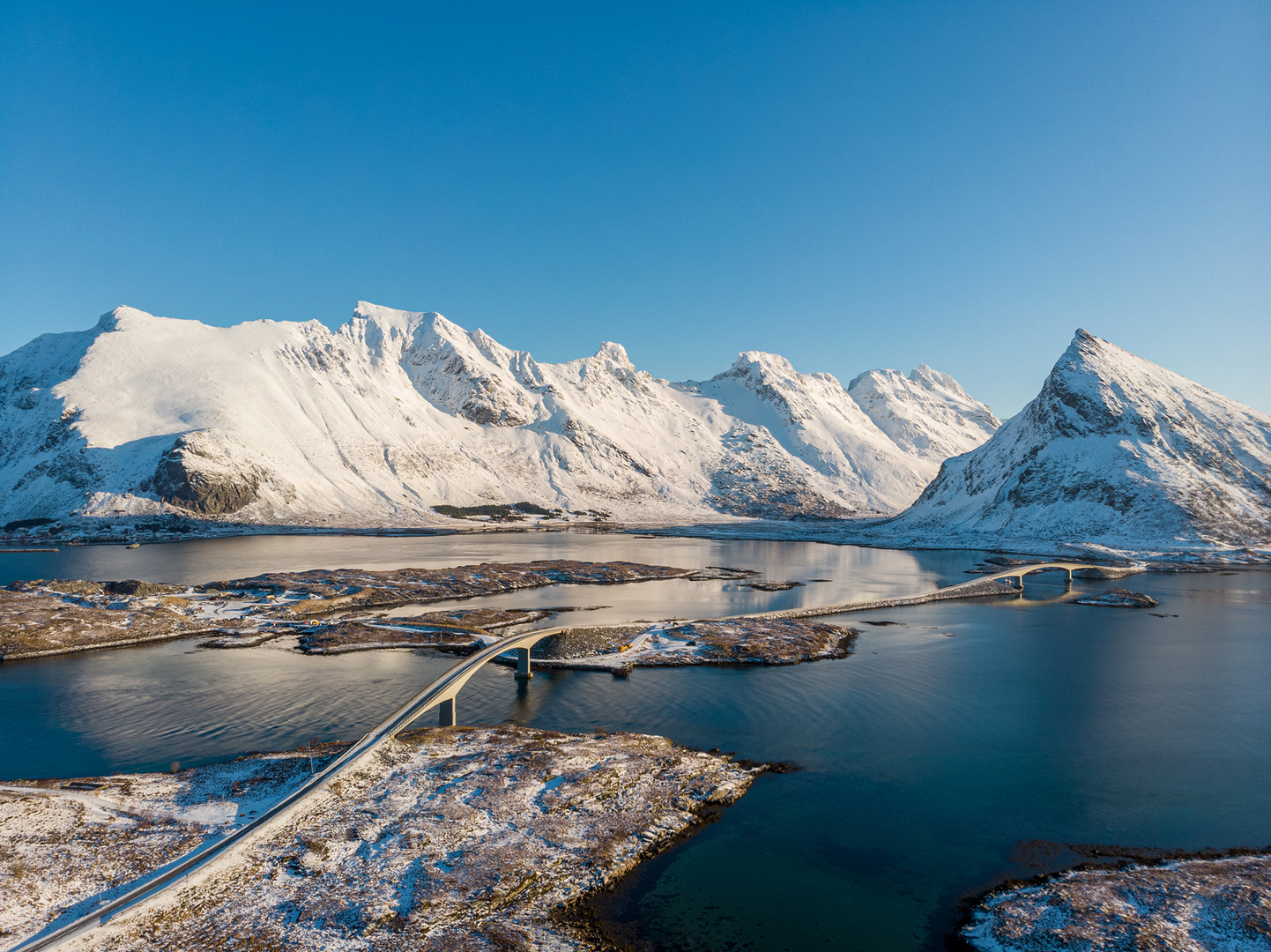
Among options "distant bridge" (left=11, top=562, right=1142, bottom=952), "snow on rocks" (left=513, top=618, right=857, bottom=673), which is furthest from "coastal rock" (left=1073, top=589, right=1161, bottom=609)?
"distant bridge" (left=11, top=562, right=1142, bottom=952)

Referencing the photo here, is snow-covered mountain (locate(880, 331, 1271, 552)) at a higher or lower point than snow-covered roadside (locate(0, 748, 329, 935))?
higher

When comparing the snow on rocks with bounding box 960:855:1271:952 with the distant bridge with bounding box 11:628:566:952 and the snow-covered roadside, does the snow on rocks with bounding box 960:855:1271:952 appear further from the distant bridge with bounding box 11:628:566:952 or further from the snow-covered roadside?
the snow-covered roadside

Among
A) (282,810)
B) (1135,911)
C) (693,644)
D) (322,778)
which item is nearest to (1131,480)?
(693,644)

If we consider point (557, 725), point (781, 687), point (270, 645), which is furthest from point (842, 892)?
point (270, 645)

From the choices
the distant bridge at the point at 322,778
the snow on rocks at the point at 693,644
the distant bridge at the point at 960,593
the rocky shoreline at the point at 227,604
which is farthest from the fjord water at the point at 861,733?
the rocky shoreline at the point at 227,604

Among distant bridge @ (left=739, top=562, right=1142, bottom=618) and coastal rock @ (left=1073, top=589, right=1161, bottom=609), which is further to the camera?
coastal rock @ (left=1073, top=589, right=1161, bottom=609)

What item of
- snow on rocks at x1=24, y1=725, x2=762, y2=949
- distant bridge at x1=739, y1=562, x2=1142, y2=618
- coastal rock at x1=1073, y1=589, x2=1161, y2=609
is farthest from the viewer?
coastal rock at x1=1073, y1=589, x2=1161, y2=609
